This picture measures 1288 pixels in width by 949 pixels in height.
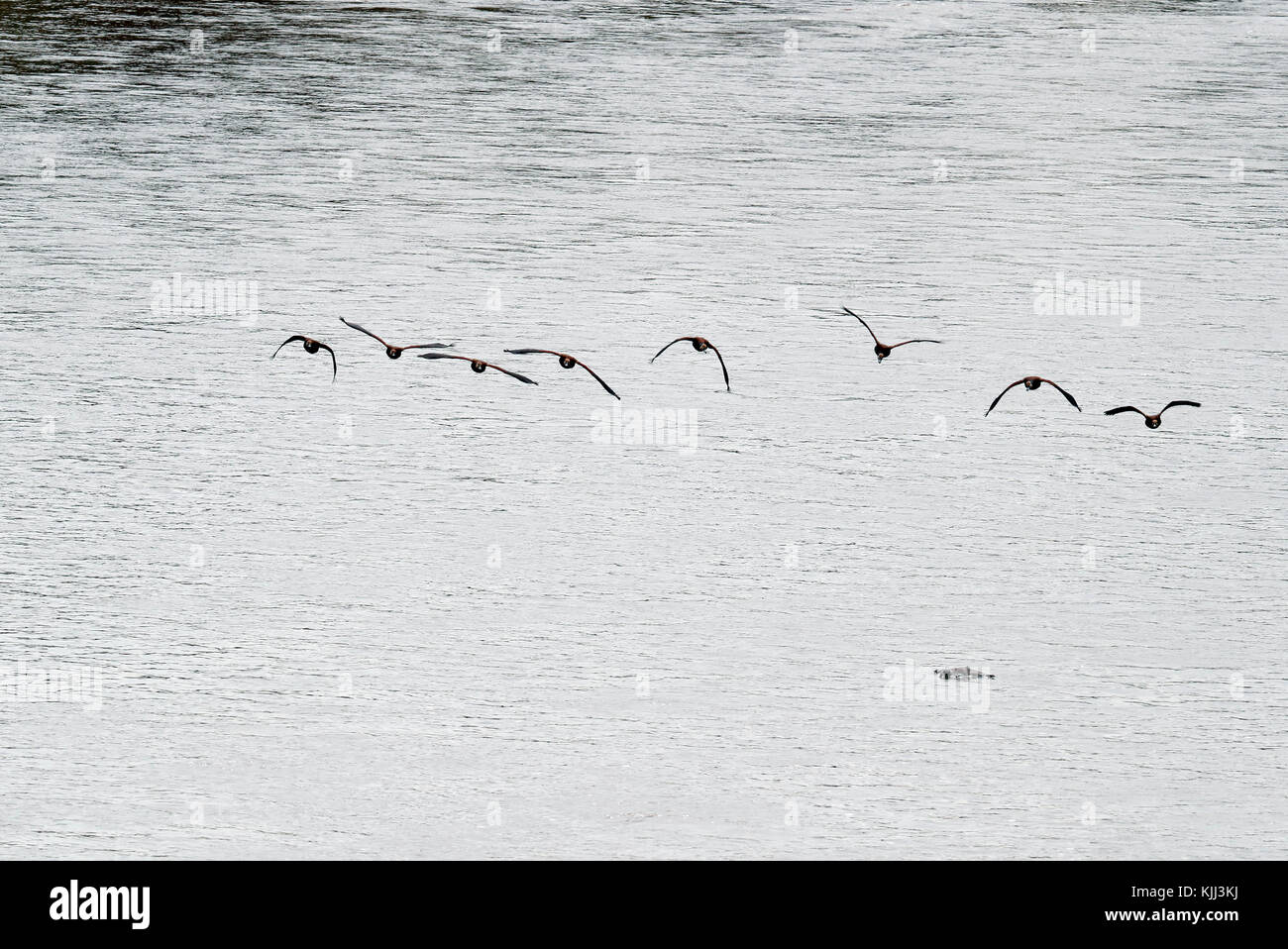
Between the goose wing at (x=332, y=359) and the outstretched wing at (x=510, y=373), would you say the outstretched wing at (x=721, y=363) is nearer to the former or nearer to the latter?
the outstretched wing at (x=510, y=373)

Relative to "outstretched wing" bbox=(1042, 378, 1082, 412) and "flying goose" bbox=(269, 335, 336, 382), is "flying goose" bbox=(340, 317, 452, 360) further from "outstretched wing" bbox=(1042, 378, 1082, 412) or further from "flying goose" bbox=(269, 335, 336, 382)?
"outstretched wing" bbox=(1042, 378, 1082, 412)

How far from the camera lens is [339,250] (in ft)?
3.36

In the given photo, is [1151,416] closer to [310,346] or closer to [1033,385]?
[1033,385]

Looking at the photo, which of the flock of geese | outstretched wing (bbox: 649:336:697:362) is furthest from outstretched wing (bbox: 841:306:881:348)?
outstretched wing (bbox: 649:336:697:362)

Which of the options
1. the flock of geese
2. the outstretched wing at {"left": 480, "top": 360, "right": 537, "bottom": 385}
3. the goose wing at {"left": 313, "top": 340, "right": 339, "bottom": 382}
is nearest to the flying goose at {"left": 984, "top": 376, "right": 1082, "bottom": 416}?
the flock of geese

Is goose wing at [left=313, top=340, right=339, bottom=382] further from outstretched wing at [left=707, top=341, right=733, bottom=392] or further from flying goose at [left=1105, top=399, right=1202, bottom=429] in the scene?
flying goose at [left=1105, top=399, right=1202, bottom=429]

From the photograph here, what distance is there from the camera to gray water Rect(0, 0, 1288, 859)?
686 millimetres

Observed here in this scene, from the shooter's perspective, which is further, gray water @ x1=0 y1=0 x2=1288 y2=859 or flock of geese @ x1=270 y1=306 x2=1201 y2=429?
flock of geese @ x1=270 y1=306 x2=1201 y2=429

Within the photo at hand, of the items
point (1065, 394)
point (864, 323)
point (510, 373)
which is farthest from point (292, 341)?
point (1065, 394)

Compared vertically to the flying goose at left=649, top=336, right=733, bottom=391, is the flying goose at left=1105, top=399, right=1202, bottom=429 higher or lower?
lower

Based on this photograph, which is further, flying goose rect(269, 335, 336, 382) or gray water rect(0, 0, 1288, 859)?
flying goose rect(269, 335, 336, 382)

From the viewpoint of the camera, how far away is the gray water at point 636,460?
0.69m

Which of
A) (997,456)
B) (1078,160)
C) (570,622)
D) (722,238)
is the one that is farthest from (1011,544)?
(1078,160)

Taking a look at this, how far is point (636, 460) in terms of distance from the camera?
88cm
